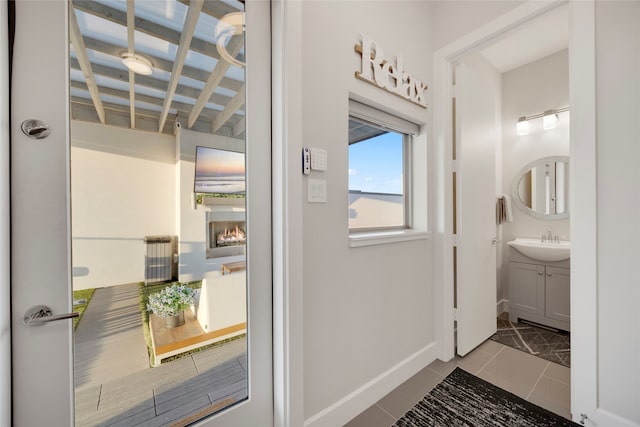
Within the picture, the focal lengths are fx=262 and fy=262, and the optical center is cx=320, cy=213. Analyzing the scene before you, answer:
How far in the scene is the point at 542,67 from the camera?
117 inches

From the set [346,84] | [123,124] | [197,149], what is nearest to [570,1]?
[346,84]

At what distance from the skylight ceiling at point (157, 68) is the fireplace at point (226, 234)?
0.38 m

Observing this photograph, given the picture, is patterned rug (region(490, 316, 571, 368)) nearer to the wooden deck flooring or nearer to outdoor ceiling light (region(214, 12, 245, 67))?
the wooden deck flooring

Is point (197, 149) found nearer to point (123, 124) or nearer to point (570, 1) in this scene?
point (123, 124)

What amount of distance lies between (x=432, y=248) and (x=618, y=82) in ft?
4.57

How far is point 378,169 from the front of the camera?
202 centimetres

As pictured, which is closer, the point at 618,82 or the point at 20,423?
the point at 20,423

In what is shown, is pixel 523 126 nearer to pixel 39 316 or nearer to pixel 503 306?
pixel 503 306

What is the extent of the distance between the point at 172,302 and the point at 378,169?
1.58 meters

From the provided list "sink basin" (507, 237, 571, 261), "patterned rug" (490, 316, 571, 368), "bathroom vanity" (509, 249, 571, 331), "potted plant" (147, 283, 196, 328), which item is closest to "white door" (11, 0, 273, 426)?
"potted plant" (147, 283, 196, 328)

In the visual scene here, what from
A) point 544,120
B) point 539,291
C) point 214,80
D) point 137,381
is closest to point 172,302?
point 137,381

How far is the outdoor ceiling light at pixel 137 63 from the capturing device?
968 millimetres

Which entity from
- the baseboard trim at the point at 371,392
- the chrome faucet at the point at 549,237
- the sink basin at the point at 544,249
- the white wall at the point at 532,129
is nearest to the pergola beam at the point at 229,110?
the baseboard trim at the point at 371,392

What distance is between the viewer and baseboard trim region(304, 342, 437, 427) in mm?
1423
